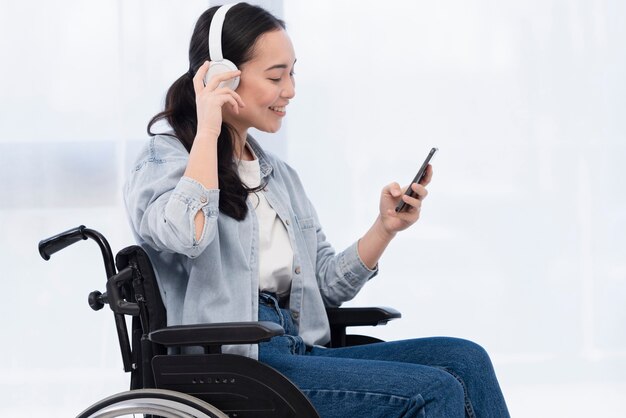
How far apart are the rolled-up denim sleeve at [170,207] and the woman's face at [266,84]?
7.5 inches

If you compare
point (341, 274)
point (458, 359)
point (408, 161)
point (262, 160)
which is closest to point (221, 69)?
point (262, 160)

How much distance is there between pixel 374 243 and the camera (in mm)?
1804

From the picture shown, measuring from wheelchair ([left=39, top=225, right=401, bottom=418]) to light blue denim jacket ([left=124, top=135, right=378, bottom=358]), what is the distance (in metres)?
0.06

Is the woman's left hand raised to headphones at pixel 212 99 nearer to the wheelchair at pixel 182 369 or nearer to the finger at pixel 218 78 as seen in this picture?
the finger at pixel 218 78

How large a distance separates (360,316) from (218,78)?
0.57 metres

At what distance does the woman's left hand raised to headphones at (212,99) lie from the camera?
1.47 m

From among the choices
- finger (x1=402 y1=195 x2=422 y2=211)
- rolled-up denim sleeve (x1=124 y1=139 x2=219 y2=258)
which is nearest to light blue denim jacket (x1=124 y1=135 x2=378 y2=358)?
rolled-up denim sleeve (x1=124 y1=139 x2=219 y2=258)

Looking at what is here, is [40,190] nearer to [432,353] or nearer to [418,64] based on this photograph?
[418,64]

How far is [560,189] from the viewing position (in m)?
3.03

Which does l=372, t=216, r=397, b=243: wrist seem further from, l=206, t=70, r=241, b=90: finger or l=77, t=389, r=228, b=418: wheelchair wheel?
l=77, t=389, r=228, b=418: wheelchair wheel

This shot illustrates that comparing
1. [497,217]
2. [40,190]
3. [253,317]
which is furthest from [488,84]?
[253,317]

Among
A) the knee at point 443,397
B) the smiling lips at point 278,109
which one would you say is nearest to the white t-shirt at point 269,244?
the smiling lips at point 278,109

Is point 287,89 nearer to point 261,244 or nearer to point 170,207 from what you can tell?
point 261,244

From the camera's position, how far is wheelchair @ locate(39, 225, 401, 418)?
1336 millimetres
